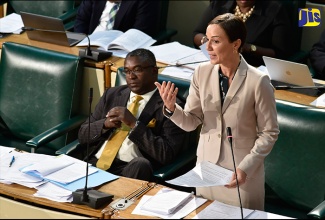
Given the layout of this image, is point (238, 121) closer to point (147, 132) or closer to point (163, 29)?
point (147, 132)

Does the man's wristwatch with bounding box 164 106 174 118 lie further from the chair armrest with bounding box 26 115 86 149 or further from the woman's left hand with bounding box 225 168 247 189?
the chair armrest with bounding box 26 115 86 149

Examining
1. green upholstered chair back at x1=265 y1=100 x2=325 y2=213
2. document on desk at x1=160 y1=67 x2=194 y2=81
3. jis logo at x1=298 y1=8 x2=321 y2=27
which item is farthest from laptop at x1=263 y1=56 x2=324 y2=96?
document on desk at x1=160 y1=67 x2=194 y2=81

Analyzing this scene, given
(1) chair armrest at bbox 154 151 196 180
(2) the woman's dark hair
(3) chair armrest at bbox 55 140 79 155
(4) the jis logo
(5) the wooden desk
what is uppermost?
(2) the woman's dark hair

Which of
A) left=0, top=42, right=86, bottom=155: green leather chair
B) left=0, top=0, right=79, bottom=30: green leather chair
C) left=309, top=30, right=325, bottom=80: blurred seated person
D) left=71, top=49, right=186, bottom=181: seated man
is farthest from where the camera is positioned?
left=0, top=0, right=79, bottom=30: green leather chair

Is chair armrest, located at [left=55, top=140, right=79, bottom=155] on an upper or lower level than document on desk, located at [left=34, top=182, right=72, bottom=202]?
lower

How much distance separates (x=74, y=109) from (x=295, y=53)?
1.60m

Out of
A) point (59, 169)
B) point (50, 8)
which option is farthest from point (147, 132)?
point (50, 8)

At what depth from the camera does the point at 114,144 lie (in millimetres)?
4766

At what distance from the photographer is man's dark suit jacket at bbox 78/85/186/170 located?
4.61 metres

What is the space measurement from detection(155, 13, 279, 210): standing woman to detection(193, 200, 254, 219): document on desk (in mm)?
96

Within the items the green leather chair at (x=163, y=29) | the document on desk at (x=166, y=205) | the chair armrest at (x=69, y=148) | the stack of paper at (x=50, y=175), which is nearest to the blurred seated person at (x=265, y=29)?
the green leather chair at (x=163, y=29)

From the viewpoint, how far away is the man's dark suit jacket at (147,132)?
461 cm

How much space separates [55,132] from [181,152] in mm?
793

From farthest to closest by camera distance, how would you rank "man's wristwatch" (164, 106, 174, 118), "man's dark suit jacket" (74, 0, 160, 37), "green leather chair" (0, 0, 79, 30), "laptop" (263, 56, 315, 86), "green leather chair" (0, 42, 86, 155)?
1. "green leather chair" (0, 0, 79, 30)
2. "man's dark suit jacket" (74, 0, 160, 37)
3. "green leather chair" (0, 42, 86, 155)
4. "laptop" (263, 56, 315, 86)
5. "man's wristwatch" (164, 106, 174, 118)
